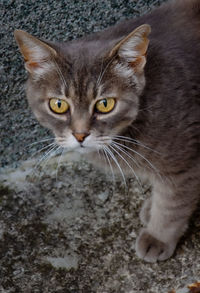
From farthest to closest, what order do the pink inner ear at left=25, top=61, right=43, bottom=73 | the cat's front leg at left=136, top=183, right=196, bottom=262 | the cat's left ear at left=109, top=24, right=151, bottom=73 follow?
the cat's front leg at left=136, top=183, right=196, bottom=262 < the pink inner ear at left=25, top=61, right=43, bottom=73 < the cat's left ear at left=109, top=24, right=151, bottom=73

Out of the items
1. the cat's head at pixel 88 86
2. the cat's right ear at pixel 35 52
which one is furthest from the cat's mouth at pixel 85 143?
the cat's right ear at pixel 35 52

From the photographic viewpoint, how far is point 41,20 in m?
2.45

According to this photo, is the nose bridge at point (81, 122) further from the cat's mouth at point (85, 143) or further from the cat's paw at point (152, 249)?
the cat's paw at point (152, 249)

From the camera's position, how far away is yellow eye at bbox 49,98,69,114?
148 cm

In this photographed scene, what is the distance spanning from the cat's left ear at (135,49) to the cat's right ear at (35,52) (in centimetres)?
20

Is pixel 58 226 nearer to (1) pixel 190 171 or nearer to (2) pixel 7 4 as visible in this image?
(1) pixel 190 171

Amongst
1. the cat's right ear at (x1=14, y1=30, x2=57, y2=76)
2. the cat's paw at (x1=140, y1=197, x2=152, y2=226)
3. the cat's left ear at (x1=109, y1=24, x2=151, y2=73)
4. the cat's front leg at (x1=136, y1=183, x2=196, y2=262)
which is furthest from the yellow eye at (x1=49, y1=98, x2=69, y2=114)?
the cat's paw at (x1=140, y1=197, x2=152, y2=226)

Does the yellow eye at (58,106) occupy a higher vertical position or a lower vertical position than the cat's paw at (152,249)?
higher

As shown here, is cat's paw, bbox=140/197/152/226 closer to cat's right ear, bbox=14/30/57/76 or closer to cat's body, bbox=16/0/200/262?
cat's body, bbox=16/0/200/262

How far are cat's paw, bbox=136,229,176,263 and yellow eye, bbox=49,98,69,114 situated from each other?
64 cm

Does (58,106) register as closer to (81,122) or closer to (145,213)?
(81,122)

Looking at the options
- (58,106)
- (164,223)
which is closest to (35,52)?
(58,106)

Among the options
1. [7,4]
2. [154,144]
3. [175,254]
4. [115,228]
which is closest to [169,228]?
[175,254]

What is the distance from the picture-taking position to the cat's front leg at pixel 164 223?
1.68m
